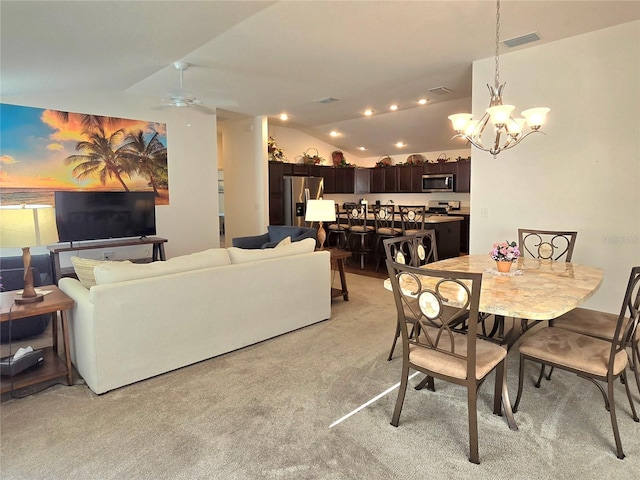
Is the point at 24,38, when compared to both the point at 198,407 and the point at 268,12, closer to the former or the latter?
the point at 268,12

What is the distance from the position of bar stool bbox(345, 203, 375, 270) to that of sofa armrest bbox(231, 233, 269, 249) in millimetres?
1704

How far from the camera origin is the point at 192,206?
259 inches

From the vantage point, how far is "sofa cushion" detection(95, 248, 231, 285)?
2.57 metres

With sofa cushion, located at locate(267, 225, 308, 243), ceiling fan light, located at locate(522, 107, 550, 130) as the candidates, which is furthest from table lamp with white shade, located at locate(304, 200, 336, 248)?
ceiling fan light, located at locate(522, 107, 550, 130)

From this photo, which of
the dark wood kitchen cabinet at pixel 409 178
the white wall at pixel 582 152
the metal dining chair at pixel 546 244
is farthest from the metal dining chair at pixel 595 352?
the dark wood kitchen cabinet at pixel 409 178

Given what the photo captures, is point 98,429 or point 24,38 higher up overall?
point 24,38

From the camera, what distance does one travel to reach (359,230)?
274 inches

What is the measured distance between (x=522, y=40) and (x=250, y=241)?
425cm

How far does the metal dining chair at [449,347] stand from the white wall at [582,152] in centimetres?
247

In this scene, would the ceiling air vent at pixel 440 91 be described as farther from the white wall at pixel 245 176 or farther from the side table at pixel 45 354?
the side table at pixel 45 354

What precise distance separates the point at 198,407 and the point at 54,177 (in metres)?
4.34

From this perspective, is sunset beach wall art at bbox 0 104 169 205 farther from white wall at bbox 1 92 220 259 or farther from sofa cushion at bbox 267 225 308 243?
sofa cushion at bbox 267 225 308 243

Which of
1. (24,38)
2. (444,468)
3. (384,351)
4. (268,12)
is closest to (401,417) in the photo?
(444,468)

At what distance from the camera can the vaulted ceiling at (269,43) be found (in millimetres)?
2996
